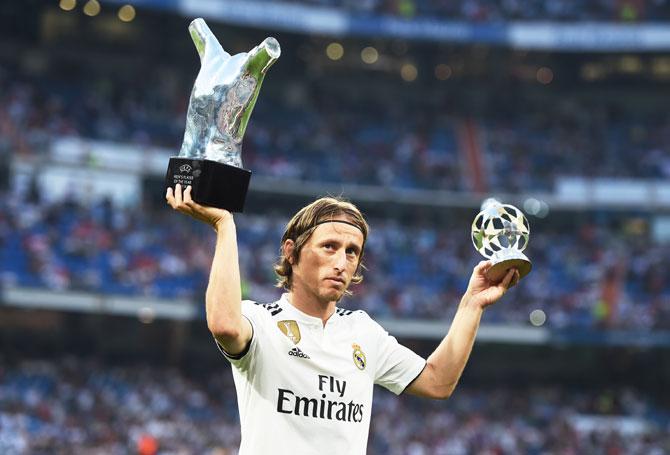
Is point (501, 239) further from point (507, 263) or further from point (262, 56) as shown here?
point (262, 56)

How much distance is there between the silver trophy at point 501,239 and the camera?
14.3 ft

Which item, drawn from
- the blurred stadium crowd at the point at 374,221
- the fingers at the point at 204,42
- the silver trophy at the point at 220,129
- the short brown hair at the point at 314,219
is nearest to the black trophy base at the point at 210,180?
the silver trophy at the point at 220,129

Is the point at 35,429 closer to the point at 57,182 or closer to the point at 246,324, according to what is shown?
the point at 57,182

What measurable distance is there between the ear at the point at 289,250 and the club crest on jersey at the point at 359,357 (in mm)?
386

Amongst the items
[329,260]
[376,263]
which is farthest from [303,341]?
[376,263]

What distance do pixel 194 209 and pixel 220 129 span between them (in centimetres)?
30

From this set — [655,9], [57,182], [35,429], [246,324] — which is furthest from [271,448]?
[655,9]

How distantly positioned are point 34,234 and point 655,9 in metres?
23.4

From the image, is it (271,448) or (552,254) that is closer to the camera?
(271,448)

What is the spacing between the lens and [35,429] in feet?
78.9

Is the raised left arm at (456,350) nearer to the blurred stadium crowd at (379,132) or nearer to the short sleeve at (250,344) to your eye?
the short sleeve at (250,344)

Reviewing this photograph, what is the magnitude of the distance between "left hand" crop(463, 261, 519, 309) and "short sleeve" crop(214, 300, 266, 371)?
852mm

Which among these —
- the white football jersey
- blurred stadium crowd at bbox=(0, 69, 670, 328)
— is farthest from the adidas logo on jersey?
blurred stadium crowd at bbox=(0, 69, 670, 328)

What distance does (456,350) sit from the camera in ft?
14.5
